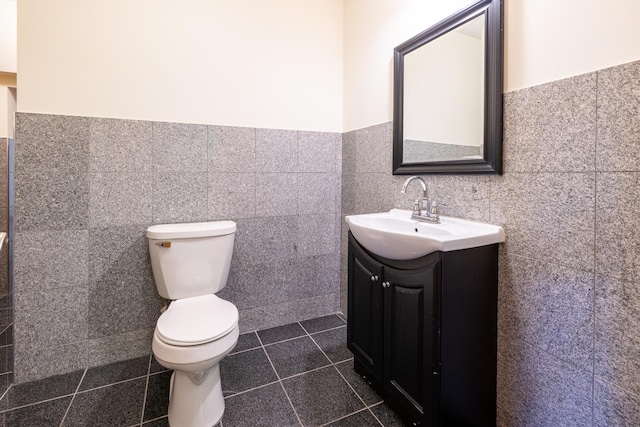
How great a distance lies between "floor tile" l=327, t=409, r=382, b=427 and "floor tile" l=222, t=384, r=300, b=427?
189mm

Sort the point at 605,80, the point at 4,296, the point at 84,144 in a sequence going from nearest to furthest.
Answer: the point at 605,80 → the point at 84,144 → the point at 4,296

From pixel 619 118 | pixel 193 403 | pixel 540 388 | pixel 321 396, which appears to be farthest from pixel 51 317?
pixel 619 118

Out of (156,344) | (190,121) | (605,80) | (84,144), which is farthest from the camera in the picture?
(190,121)

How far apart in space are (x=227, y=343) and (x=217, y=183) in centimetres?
101

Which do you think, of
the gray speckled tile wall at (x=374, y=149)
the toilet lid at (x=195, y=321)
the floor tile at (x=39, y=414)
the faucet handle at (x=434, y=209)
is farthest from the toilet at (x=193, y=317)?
the faucet handle at (x=434, y=209)

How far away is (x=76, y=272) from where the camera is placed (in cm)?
166

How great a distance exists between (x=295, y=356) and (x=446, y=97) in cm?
168

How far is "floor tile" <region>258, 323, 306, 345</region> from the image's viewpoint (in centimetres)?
202

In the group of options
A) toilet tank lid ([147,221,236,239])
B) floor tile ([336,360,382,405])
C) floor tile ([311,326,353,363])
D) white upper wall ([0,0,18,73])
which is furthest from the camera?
white upper wall ([0,0,18,73])

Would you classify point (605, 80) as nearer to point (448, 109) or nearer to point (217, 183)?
point (448, 109)

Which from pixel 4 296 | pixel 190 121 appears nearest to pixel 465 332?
pixel 190 121

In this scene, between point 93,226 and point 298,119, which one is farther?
point 298,119

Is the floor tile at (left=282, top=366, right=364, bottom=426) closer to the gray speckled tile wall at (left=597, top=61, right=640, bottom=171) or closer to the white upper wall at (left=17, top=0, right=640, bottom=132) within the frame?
the gray speckled tile wall at (left=597, top=61, right=640, bottom=171)

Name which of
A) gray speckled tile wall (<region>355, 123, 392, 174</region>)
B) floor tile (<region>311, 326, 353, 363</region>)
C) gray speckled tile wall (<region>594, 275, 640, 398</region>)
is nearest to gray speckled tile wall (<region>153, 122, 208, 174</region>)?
gray speckled tile wall (<region>355, 123, 392, 174</region>)
